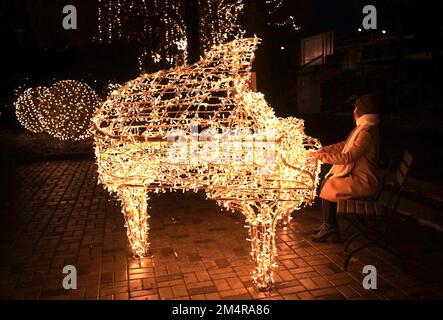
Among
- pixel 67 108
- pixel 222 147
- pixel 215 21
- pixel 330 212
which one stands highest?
pixel 215 21

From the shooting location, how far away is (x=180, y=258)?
4.39 meters

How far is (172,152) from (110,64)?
13.7 m

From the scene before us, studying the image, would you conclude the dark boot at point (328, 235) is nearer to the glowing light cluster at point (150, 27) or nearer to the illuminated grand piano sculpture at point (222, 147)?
the illuminated grand piano sculpture at point (222, 147)

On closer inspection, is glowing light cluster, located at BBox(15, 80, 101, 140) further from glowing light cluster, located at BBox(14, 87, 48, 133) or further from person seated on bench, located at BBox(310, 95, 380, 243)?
person seated on bench, located at BBox(310, 95, 380, 243)

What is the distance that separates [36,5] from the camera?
12.1 m

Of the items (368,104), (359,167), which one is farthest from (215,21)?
(359,167)

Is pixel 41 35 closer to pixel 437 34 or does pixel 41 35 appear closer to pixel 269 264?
A: pixel 269 264

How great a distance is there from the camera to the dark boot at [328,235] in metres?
4.66

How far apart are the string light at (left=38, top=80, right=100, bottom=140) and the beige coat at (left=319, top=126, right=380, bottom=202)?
8.95m

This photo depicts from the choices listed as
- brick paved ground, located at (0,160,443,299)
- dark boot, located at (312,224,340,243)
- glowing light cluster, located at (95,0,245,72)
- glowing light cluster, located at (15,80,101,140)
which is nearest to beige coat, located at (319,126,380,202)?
dark boot, located at (312,224,340,243)

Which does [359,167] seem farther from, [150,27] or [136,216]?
[150,27]

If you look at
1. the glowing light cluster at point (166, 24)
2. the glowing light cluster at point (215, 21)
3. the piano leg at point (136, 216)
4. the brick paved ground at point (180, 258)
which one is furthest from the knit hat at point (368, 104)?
Result: the glowing light cluster at point (215, 21)

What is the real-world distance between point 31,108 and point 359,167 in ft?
37.4

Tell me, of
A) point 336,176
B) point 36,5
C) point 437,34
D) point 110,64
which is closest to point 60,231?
point 336,176
